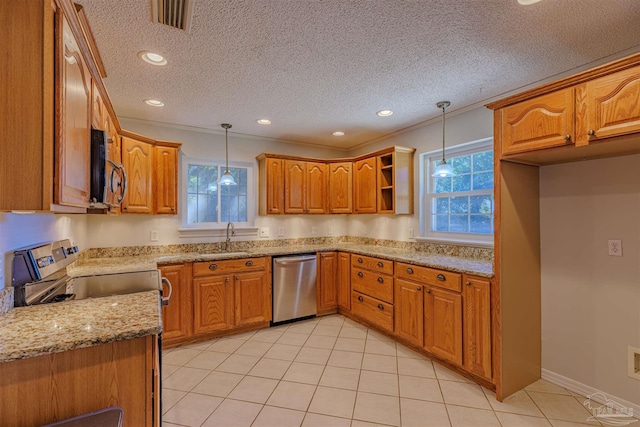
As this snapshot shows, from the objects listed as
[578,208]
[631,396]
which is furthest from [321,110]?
[631,396]

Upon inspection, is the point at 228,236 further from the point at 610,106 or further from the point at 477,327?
the point at 610,106

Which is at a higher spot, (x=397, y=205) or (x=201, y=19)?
(x=201, y=19)

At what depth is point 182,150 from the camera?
368cm

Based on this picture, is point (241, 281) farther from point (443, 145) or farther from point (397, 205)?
point (443, 145)

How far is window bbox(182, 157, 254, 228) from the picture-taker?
12.2 ft

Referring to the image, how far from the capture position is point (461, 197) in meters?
3.26

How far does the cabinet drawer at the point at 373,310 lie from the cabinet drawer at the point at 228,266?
1.18 meters

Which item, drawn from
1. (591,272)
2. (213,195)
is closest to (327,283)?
(213,195)

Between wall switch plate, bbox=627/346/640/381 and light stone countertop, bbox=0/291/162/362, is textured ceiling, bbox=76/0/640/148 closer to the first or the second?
light stone countertop, bbox=0/291/162/362

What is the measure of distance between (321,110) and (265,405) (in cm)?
260

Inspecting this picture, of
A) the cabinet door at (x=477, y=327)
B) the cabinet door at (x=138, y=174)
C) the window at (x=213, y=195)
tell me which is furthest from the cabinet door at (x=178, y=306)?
the cabinet door at (x=477, y=327)

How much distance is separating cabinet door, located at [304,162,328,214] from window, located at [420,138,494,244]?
1339 mm

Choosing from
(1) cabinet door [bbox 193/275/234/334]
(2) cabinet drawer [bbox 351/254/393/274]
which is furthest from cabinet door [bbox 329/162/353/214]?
(1) cabinet door [bbox 193/275/234/334]

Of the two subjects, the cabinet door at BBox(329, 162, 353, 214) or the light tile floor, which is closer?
the light tile floor
